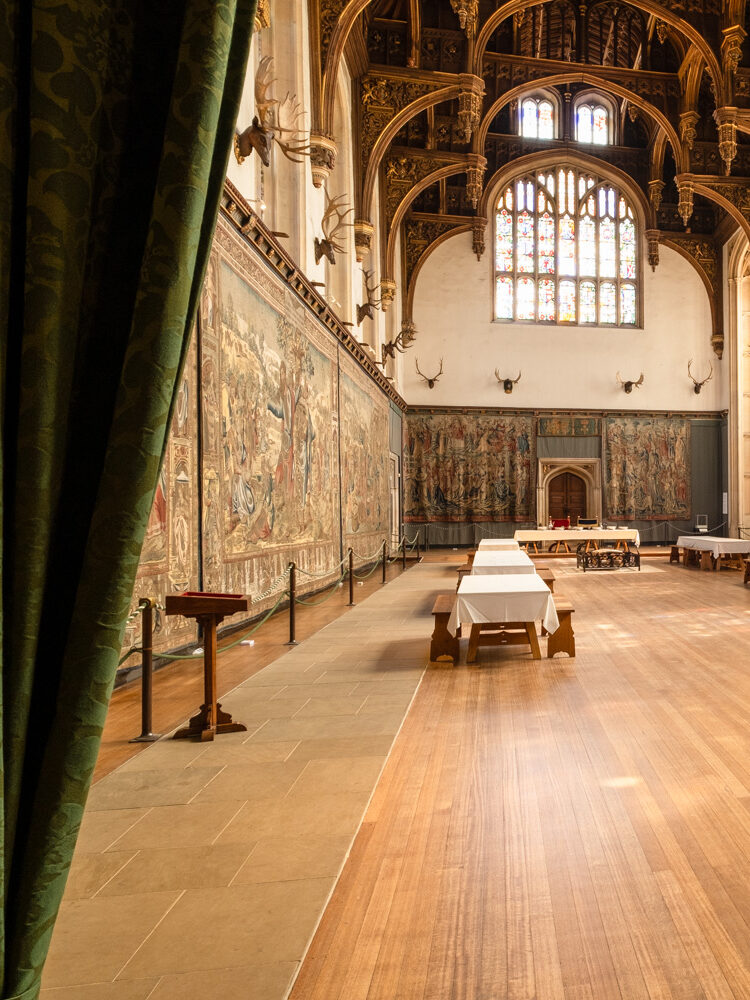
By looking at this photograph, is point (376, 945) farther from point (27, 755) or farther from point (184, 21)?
point (184, 21)

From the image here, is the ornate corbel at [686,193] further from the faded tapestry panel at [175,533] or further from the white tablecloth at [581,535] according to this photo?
the faded tapestry panel at [175,533]

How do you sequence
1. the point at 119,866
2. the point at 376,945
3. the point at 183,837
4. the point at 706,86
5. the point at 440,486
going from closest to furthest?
the point at 376,945 < the point at 119,866 < the point at 183,837 < the point at 706,86 < the point at 440,486

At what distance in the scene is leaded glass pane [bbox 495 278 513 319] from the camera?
23.7 meters

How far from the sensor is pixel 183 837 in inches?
119

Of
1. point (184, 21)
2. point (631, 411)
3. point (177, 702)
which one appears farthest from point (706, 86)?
point (184, 21)

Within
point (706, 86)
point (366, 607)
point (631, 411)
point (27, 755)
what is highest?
point (706, 86)

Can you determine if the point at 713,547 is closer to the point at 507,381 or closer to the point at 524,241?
the point at 507,381

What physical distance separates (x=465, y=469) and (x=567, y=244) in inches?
335

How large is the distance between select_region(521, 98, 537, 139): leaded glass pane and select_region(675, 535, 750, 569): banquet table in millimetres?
14478

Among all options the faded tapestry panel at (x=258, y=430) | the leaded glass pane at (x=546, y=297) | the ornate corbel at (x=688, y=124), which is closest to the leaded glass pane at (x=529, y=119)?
the leaded glass pane at (x=546, y=297)

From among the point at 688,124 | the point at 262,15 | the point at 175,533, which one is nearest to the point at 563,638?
the point at 175,533

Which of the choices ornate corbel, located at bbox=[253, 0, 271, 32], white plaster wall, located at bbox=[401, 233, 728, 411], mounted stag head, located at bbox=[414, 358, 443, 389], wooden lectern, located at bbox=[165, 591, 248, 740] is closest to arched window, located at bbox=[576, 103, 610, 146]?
white plaster wall, located at bbox=[401, 233, 728, 411]

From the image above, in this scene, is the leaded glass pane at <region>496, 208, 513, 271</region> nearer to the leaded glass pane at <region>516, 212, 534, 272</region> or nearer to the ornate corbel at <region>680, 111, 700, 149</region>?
the leaded glass pane at <region>516, 212, 534, 272</region>

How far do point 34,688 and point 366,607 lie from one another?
939cm
